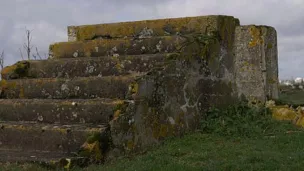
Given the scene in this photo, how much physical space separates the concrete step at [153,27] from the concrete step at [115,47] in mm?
474

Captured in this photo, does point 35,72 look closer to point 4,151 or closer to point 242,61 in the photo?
point 4,151

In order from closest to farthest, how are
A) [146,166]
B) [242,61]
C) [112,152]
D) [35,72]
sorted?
[146,166]
[112,152]
[35,72]
[242,61]

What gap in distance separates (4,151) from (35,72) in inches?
74.1

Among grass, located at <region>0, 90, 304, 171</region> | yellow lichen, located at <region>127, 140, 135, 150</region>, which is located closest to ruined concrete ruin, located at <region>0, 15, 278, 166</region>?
yellow lichen, located at <region>127, 140, 135, 150</region>

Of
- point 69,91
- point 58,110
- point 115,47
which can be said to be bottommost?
point 58,110

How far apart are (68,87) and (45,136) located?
42.8 inches

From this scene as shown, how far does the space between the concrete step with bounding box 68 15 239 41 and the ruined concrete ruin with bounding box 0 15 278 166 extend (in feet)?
0.06

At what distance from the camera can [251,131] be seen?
718 centimetres

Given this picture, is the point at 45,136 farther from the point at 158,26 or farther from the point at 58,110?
the point at 158,26

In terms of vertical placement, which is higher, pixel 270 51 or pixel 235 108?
pixel 270 51

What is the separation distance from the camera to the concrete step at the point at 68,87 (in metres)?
6.78

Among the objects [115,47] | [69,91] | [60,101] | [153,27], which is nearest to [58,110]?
[60,101]

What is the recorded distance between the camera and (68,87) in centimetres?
710

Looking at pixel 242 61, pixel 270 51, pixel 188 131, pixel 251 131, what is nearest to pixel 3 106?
pixel 188 131
